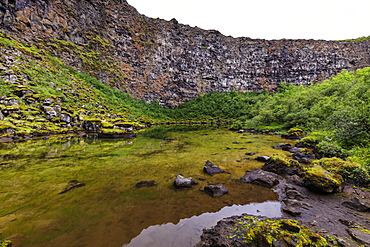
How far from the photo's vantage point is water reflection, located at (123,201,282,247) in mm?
3172

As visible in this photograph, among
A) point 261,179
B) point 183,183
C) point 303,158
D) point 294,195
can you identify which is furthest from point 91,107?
point 294,195

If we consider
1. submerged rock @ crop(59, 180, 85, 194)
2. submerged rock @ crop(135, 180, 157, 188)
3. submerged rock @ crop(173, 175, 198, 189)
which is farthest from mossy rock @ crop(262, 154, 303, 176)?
submerged rock @ crop(59, 180, 85, 194)

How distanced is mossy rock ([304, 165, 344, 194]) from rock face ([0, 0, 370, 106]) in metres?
51.8

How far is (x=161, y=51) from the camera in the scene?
6600 cm

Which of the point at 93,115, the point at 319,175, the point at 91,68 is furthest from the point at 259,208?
the point at 91,68

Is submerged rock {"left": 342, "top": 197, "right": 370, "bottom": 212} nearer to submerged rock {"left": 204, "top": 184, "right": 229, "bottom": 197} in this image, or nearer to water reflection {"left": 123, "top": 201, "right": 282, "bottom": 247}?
water reflection {"left": 123, "top": 201, "right": 282, "bottom": 247}

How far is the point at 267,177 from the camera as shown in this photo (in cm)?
634

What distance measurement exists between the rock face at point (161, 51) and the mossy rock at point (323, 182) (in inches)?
2041

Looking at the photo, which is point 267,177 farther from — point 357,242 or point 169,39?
point 169,39

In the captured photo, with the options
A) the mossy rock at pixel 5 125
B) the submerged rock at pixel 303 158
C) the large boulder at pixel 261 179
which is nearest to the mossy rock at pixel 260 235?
the large boulder at pixel 261 179

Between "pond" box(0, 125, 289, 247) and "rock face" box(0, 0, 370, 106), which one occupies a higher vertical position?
"rock face" box(0, 0, 370, 106)

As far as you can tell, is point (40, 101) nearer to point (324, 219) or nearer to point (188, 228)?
point (188, 228)

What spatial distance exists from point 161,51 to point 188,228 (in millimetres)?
72228

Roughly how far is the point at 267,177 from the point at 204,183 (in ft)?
8.97
